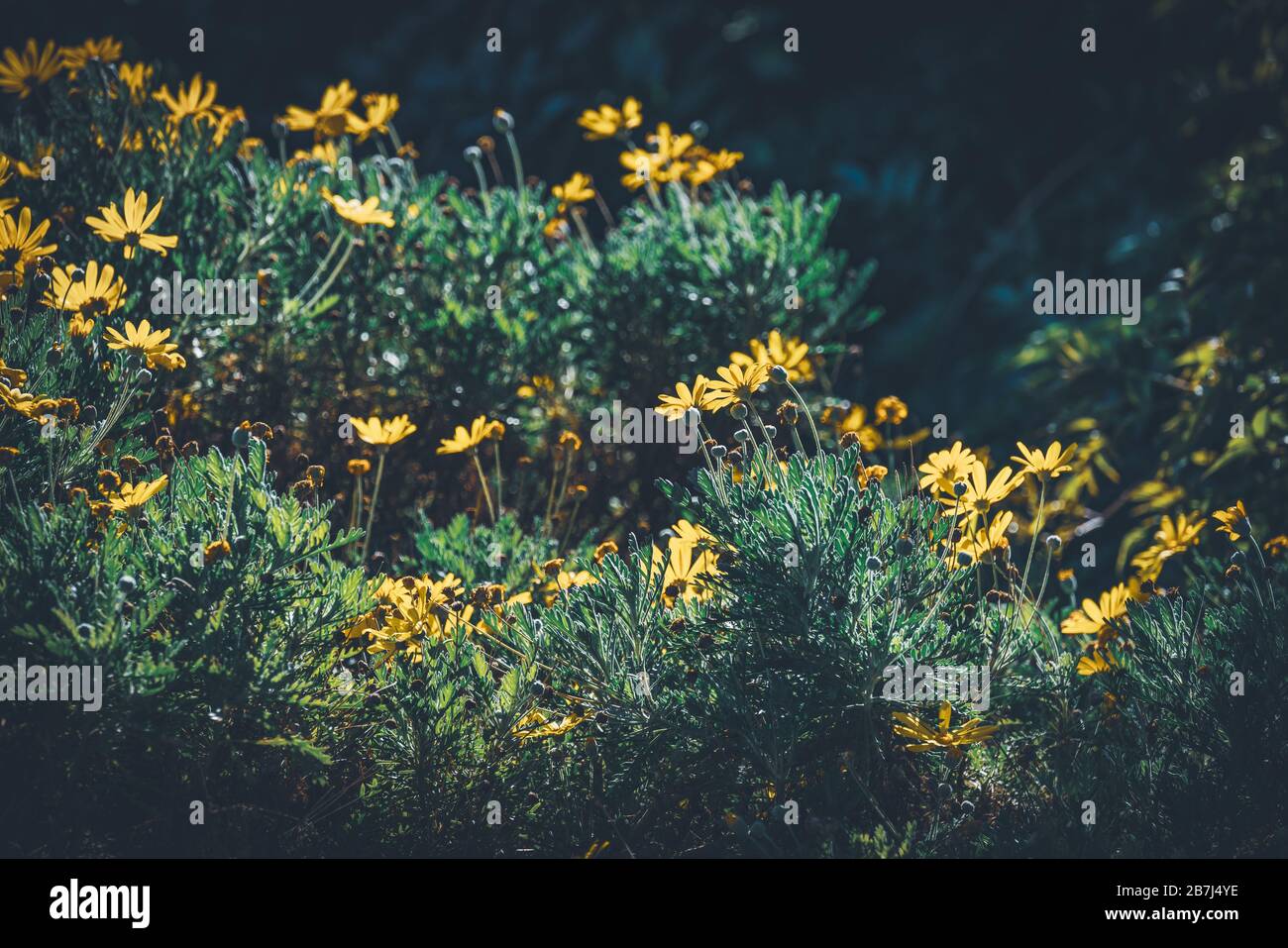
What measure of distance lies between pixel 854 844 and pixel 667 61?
15.0ft

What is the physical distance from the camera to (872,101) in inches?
255

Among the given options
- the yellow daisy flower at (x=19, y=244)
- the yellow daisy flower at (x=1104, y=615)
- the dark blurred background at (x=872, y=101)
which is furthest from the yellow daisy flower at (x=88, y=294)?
the dark blurred background at (x=872, y=101)

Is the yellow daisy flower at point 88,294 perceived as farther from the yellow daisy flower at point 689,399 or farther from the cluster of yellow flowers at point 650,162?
the cluster of yellow flowers at point 650,162

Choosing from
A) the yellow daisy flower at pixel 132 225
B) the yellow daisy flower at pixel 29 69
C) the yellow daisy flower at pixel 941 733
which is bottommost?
the yellow daisy flower at pixel 941 733

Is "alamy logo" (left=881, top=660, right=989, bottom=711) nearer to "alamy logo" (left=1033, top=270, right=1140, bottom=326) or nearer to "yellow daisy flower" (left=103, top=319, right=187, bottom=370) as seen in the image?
"yellow daisy flower" (left=103, top=319, right=187, bottom=370)

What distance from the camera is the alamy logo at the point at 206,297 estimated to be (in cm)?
315

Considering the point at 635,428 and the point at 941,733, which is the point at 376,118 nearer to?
the point at 635,428

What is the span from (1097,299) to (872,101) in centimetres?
211

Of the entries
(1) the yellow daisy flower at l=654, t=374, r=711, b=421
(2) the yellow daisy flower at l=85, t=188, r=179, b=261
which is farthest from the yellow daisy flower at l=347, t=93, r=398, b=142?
(1) the yellow daisy flower at l=654, t=374, r=711, b=421

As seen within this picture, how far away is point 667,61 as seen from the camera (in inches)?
243

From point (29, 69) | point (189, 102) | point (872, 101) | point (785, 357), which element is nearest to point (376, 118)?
point (189, 102)
